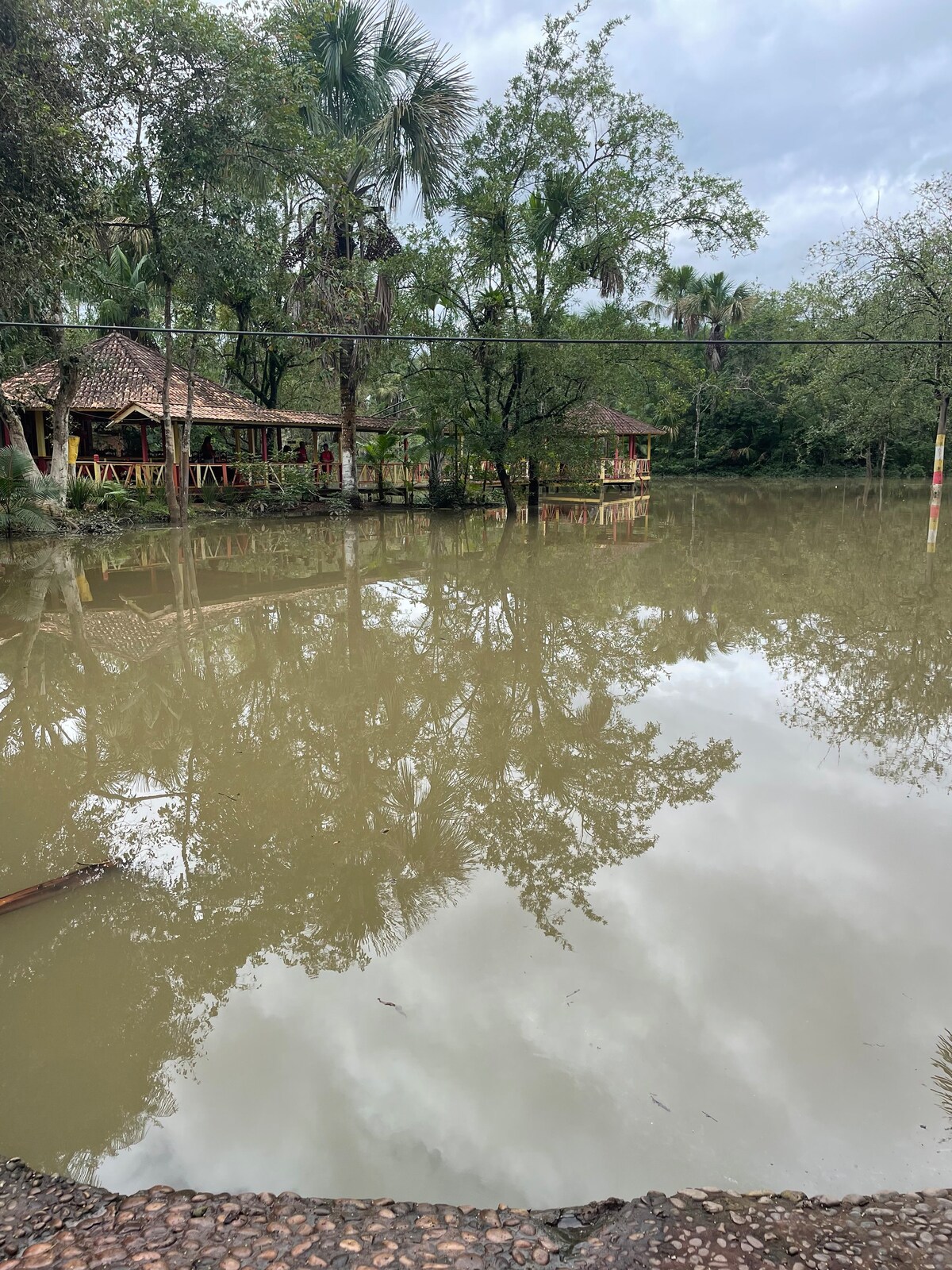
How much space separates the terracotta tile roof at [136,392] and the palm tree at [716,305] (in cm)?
2294

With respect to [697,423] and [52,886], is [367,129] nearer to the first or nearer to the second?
[52,886]

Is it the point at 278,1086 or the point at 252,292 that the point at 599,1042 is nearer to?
the point at 278,1086

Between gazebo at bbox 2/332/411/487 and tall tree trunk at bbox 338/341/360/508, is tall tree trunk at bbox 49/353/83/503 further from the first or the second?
tall tree trunk at bbox 338/341/360/508

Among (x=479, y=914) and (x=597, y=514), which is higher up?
(x=597, y=514)

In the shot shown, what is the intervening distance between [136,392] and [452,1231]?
2286cm

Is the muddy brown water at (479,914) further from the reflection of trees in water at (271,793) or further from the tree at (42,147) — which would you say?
the tree at (42,147)

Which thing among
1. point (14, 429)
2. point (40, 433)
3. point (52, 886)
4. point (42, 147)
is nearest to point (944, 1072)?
point (52, 886)

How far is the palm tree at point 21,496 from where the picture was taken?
15.3m

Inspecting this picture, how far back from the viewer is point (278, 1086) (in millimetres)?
2582

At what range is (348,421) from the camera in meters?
21.6

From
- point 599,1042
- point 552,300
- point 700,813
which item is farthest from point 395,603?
point 552,300

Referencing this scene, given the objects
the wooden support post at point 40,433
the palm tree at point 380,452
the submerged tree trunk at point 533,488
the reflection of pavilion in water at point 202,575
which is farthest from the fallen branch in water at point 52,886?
the wooden support post at point 40,433

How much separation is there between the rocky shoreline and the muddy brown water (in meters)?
0.12

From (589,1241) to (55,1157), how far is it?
1592mm
